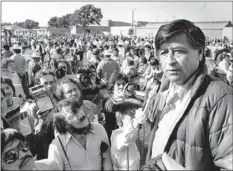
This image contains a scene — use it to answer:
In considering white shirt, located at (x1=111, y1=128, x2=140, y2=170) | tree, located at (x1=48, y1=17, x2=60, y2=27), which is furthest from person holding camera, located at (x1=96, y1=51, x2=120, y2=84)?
tree, located at (x1=48, y1=17, x2=60, y2=27)

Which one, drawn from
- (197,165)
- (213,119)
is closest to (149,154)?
(197,165)

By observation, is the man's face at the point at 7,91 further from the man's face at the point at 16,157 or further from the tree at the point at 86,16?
the tree at the point at 86,16

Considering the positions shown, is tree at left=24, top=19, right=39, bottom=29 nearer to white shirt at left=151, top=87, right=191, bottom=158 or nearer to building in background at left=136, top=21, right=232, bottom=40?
building in background at left=136, top=21, right=232, bottom=40

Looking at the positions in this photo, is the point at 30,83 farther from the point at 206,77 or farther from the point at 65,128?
the point at 206,77

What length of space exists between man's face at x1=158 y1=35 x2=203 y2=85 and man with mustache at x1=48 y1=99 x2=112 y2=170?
1.26 m

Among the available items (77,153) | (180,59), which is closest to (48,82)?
(77,153)

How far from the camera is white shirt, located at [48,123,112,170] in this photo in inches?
96.7

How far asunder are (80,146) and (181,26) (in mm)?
1554

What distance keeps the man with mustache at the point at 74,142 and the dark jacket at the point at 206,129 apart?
124cm

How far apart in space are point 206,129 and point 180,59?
43 cm

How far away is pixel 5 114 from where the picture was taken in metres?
2.97

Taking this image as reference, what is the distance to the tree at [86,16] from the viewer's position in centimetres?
9072

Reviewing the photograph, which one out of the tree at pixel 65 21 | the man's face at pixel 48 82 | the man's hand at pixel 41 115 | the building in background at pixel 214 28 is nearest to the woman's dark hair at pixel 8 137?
the man's hand at pixel 41 115

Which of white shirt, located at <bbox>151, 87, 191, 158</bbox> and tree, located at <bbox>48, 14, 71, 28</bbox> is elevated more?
tree, located at <bbox>48, 14, 71, 28</bbox>
